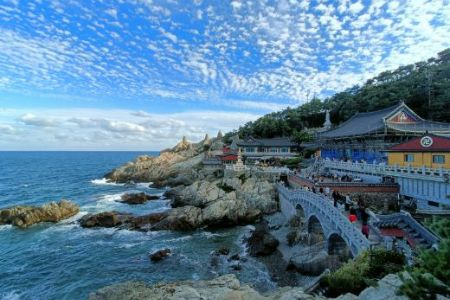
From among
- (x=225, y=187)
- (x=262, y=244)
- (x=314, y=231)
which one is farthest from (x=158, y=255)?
(x=225, y=187)

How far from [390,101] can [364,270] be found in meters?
65.4

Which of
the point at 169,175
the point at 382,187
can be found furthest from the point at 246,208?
the point at 169,175

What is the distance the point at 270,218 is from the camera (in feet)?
138

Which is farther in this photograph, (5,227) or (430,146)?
(5,227)

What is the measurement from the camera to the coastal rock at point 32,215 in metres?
43.4

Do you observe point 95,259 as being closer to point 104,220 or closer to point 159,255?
point 159,255

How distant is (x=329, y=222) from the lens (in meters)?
23.3

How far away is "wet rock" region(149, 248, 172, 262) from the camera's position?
2973cm

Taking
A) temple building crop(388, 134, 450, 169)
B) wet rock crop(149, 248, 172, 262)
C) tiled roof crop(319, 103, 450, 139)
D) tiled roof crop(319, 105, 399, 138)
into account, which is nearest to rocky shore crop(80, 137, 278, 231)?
wet rock crop(149, 248, 172, 262)

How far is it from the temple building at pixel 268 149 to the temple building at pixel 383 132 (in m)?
26.7

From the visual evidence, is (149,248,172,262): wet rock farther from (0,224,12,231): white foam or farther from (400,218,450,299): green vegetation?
(0,224,12,231): white foam

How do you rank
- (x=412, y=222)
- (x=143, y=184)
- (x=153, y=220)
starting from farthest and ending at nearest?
(x=143, y=184) < (x=153, y=220) < (x=412, y=222)

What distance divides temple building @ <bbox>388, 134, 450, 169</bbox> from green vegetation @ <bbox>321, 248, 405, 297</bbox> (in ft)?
44.4

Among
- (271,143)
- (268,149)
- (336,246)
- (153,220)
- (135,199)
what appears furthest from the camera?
(268,149)
